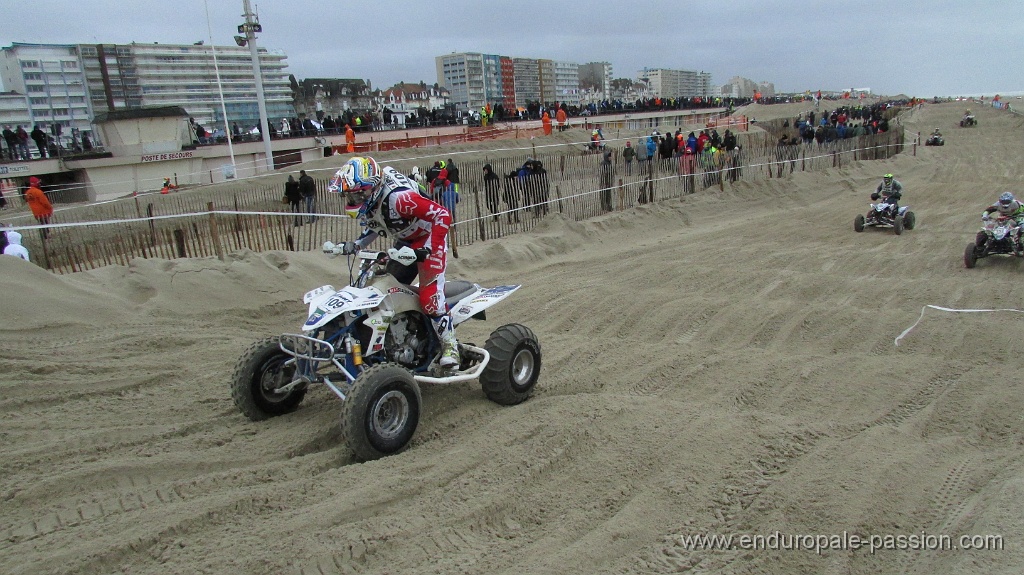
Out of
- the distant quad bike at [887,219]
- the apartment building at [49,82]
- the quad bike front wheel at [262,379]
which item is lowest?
the distant quad bike at [887,219]

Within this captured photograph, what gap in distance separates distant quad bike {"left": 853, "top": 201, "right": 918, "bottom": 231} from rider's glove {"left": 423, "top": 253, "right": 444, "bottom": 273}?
1228 centimetres

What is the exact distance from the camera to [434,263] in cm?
511

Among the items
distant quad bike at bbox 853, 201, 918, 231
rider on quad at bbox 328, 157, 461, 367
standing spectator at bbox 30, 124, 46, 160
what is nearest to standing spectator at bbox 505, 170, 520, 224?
distant quad bike at bbox 853, 201, 918, 231

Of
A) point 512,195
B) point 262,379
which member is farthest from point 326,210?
point 262,379

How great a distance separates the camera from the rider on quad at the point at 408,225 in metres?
4.94

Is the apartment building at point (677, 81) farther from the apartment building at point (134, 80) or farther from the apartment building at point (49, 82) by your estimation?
the apartment building at point (49, 82)

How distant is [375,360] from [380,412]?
57cm

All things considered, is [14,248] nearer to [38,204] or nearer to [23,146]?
[38,204]

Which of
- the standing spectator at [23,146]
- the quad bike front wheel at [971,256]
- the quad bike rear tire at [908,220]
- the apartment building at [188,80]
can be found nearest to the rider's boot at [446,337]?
the quad bike front wheel at [971,256]

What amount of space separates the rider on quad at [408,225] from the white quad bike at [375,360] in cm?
11

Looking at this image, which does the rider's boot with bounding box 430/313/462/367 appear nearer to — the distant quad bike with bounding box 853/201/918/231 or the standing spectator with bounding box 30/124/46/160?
the distant quad bike with bounding box 853/201/918/231

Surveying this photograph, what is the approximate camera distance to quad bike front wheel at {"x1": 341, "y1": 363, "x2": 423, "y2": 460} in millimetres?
4168

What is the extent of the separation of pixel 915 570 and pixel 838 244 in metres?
10.9

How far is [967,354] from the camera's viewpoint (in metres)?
6.71
